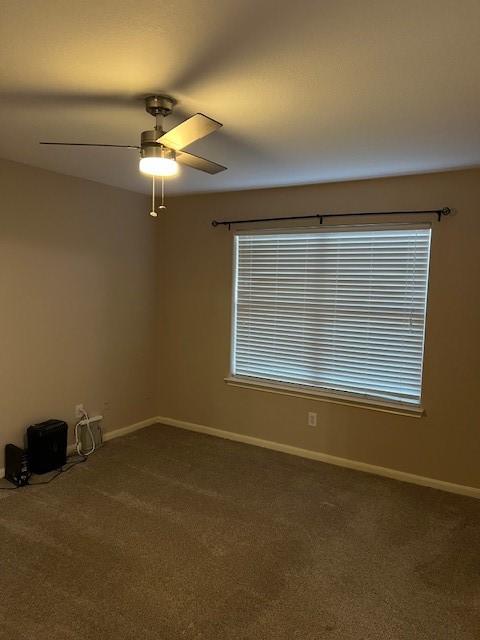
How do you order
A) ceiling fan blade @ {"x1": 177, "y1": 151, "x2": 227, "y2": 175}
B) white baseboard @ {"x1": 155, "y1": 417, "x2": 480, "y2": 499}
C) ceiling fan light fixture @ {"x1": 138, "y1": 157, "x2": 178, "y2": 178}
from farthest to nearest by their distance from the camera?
white baseboard @ {"x1": 155, "y1": 417, "x2": 480, "y2": 499} < ceiling fan blade @ {"x1": 177, "y1": 151, "x2": 227, "y2": 175} < ceiling fan light fixture @ {"x1": 138, "y1": 157, "x2": 178, "y2": 178}

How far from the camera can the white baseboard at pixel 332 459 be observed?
342cm

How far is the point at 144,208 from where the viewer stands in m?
4.56

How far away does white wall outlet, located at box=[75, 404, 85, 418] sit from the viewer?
404 centimetres

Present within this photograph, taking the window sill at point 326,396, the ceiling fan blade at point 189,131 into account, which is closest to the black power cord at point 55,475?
the window sill at point 326,396

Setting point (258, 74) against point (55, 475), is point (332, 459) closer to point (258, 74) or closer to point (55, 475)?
point (55, 475)

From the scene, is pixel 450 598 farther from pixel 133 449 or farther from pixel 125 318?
pixel 125 318

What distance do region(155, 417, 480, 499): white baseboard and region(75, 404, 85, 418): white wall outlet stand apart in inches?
39.7

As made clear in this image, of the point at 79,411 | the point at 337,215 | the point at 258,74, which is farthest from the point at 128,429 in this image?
the point at 258,74

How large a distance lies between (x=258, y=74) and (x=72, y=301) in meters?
2.72

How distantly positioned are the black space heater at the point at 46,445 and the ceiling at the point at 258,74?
211 cm

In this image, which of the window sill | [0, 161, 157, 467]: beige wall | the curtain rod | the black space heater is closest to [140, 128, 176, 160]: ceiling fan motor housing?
Answer: [0, 161, 157, 467]: beige wall

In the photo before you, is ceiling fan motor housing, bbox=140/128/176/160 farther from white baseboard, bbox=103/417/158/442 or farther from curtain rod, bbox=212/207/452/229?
white baseboard, bbox=103/417/158/442

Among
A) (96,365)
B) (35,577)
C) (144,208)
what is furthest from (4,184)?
(35,577)

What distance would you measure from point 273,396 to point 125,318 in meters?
1.67
